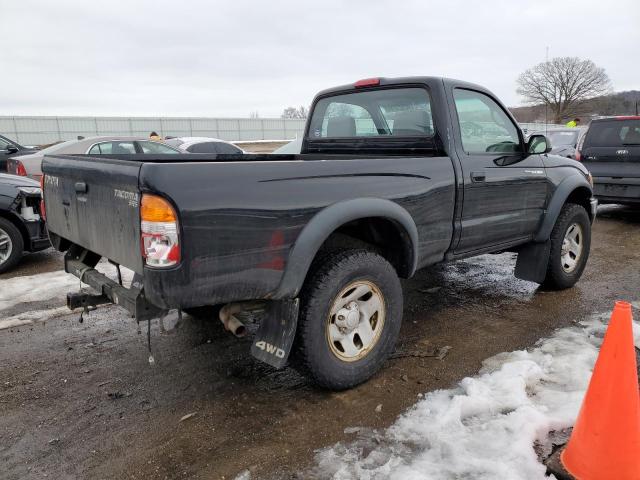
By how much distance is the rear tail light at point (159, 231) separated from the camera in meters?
2.24

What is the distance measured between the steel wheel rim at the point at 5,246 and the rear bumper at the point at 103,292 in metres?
2.89

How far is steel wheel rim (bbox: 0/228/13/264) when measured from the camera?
18.9 feet

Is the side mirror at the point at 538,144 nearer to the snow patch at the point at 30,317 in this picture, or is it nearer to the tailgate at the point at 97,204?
the tailgate at the point at 97,204

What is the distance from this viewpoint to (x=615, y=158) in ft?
28.9

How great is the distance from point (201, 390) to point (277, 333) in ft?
2.62

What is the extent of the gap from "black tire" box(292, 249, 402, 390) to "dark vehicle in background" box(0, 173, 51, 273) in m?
4.52

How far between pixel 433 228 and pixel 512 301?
1.79 m

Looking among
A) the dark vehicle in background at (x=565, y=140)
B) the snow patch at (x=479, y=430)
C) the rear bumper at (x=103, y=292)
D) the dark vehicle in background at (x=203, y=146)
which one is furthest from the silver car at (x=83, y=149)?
the dark vehicle in background at (x=565, y=140)

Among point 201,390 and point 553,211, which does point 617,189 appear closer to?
point 553,211

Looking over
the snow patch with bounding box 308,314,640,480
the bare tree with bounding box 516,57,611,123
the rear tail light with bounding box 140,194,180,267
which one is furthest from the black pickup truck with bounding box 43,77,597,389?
the bare tree with bounding box 516,57,611,123

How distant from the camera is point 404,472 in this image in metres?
2.31

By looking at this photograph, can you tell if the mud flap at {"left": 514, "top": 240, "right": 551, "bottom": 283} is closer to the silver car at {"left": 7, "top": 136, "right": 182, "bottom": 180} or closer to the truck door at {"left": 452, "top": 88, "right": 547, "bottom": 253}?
the truck door at {"left": 452, "top": 88, "right": 547, "bottom": 253}

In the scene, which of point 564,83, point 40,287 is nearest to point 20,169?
point 40,287

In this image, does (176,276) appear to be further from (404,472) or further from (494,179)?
(494,179)
